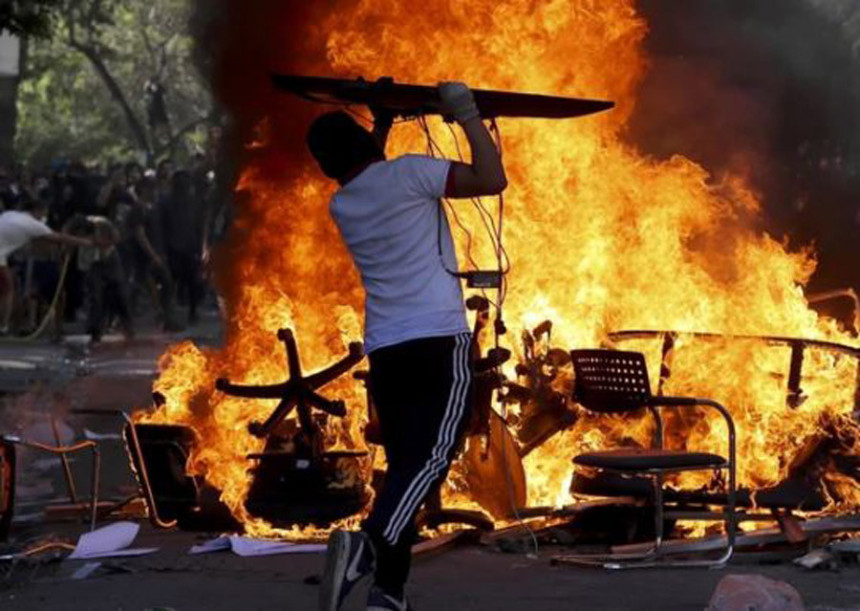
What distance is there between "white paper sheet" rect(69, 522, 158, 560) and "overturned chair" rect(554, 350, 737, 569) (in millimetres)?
1943

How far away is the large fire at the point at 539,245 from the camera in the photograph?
32.8ft

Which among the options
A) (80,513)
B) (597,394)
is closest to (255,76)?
(80,513)

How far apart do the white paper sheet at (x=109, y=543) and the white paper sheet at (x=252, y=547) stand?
9.7 inches

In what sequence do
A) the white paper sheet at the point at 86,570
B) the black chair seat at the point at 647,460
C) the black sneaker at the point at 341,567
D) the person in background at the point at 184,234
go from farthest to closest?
the person in background at the point at 184,234, the white paper sheet at the point at 86,570, the black chair seat at the point at 647,460, the black sneaker at the point at 341,567

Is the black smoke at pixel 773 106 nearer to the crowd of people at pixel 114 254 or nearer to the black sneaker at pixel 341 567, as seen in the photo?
the black sneaker at pixel 341 567

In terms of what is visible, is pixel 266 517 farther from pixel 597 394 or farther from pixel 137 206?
pixel 137 206

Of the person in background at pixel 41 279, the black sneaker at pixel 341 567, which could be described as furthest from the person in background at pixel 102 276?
the black sneaker at pixel 341 567

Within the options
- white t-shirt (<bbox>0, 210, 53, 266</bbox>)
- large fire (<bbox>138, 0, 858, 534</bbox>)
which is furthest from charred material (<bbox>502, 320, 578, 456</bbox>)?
white t-shirt (<bbox>0, 210, 53, 266</bbox>)

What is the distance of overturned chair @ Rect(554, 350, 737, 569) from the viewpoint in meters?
8.09

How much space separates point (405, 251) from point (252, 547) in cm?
232

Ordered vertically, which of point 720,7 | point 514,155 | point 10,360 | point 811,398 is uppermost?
point 720,7

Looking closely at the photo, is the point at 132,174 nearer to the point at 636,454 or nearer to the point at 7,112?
the point at 7,112

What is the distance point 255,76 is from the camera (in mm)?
11750

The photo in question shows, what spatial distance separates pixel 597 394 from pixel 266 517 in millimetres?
1767
